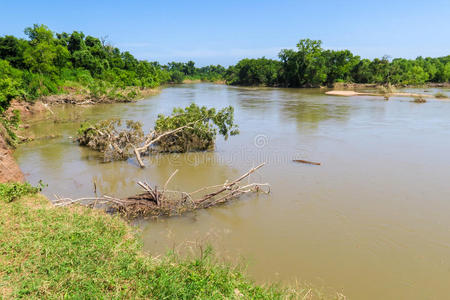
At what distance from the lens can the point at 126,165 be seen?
1080 centimetres

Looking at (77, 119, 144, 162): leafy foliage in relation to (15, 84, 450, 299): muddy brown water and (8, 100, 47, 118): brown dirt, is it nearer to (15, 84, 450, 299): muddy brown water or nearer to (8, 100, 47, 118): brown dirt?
(15, 84, 450, 299): muddy brown water

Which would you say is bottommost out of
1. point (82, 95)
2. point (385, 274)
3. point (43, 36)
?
point (385, 274)

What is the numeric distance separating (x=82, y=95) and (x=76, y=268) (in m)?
27.8

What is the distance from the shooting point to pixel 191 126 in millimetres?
12102

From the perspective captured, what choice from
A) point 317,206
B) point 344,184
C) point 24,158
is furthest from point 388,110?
point 24,158

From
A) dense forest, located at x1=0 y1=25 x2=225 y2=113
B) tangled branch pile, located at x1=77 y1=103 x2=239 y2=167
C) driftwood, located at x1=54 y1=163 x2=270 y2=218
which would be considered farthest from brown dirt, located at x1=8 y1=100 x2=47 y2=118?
driftwood, located at x1=54 y1=163 x2=270 y2=218

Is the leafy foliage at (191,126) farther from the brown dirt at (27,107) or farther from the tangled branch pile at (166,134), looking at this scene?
the brown dirt at (27,107)

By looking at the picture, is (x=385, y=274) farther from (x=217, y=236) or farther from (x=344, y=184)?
(x=344, y=184)

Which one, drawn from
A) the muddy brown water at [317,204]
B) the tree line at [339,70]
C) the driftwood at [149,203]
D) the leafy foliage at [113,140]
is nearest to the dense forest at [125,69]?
the tree line at [339,70]

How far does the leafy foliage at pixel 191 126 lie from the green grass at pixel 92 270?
6.89 metres

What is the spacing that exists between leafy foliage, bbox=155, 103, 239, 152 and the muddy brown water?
2.01 feet

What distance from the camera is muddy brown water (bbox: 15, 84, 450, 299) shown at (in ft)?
17.2

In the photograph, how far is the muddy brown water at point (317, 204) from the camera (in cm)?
525

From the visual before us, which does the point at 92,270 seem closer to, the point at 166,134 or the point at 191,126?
the point at 166,134
